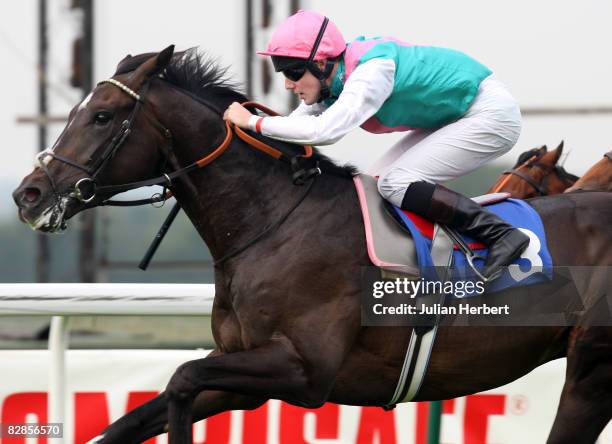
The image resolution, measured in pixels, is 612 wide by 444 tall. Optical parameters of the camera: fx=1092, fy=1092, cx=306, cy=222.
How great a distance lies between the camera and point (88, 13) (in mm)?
7965

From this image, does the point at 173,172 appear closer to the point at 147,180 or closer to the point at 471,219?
the point at 147,180

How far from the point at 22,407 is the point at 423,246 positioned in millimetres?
1955

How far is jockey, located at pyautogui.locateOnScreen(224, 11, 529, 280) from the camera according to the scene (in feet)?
12.0

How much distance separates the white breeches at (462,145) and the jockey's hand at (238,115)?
0.53 m

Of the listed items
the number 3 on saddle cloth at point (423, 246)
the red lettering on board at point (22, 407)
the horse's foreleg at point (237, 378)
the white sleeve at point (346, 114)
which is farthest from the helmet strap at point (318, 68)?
the red lettering on board at point (22, 407)

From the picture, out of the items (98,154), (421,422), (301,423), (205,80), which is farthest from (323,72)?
(421,422)

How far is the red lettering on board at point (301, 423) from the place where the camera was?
471cm

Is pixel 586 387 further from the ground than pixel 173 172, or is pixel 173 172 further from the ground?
pixel 173 172

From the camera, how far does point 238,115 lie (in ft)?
12.3

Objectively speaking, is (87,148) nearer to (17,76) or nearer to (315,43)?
(315,43)

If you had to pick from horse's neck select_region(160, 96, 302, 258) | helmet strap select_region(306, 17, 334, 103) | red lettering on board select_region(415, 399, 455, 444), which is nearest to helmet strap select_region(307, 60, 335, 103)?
helmet strap select_region(306, 17, 334, 103)

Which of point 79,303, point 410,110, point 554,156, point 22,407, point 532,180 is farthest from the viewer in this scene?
point 554,156

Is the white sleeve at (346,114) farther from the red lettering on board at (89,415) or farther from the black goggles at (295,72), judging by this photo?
the red lettering on board at (89,415)

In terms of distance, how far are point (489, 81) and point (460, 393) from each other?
1140mm
